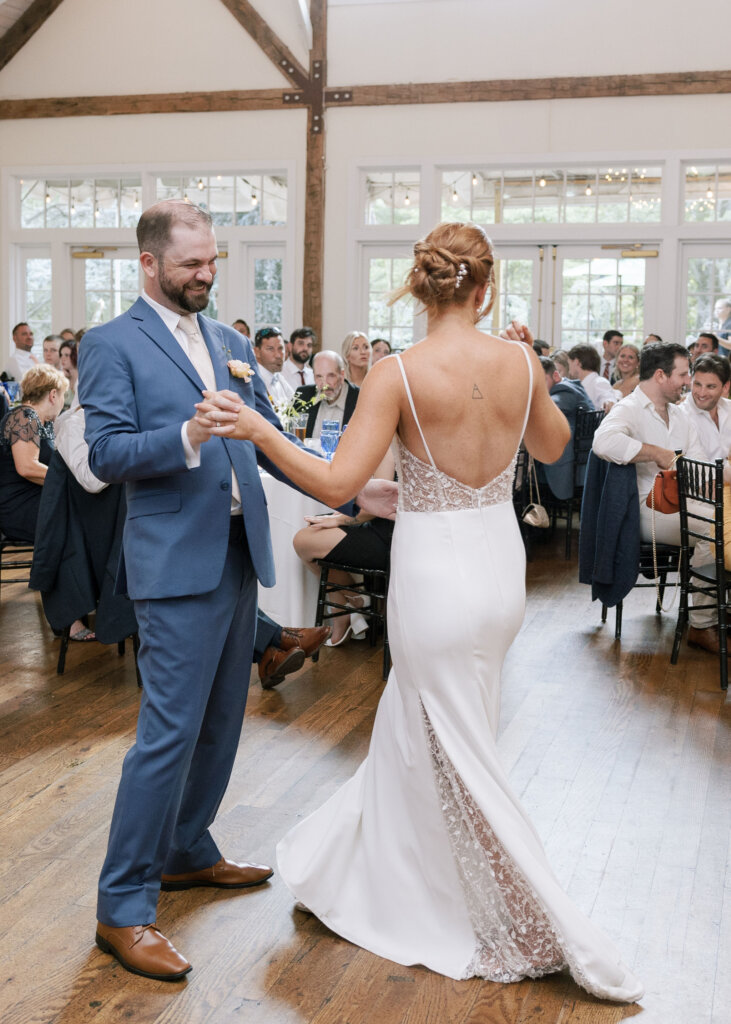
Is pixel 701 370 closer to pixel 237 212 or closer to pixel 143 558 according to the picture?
pixel 143 558

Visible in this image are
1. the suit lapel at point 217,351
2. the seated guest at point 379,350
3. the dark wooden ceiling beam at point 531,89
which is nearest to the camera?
the suit lapel at point 217,351

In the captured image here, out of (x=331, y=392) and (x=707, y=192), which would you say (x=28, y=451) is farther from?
(x=707, y=192)

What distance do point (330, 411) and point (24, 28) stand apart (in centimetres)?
754

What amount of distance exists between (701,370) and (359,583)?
2.13 meters

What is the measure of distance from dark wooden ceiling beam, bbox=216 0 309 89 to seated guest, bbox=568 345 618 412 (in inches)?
162

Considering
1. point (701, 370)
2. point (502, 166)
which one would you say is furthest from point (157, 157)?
point (701, 370)

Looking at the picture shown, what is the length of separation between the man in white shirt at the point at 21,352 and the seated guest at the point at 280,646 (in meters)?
8.10

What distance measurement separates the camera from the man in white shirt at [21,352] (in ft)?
38.3

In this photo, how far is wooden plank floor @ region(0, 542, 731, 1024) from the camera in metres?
2.40

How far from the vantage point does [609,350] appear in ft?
34.4

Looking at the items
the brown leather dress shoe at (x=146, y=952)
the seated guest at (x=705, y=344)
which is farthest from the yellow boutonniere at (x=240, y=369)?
the seated guest at (x=705, y=344)

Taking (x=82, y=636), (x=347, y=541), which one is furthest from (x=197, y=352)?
(x=82, y=636)

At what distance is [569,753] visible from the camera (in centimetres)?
395

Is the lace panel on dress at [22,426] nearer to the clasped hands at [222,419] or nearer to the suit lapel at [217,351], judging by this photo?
the suit lapel at [217,351]
